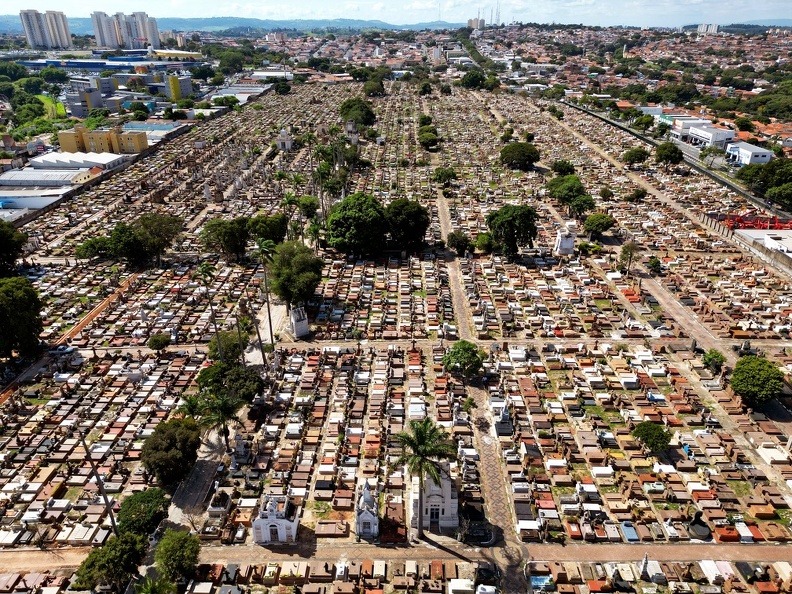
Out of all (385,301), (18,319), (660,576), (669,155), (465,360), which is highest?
(18,319)

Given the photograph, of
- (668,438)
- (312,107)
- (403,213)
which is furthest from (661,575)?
(312,107)

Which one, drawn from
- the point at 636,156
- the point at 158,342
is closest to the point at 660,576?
the point at 158,342

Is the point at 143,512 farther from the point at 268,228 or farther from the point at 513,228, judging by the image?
the point at 513,228

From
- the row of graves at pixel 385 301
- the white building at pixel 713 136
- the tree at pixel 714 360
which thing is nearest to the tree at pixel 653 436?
the tree at pixel 714 360

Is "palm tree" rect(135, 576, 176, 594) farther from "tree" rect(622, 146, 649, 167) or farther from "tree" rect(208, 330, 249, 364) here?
"tree" rect(622, 146, 649, 167)

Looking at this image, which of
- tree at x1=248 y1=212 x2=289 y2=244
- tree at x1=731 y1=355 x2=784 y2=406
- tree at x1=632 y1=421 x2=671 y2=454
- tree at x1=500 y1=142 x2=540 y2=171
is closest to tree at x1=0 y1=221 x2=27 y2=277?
tree at x1=248 y1=212 x2=289 y2=244

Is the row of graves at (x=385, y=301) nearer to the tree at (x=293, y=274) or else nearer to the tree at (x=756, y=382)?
the tree at (x=293, y=274)
